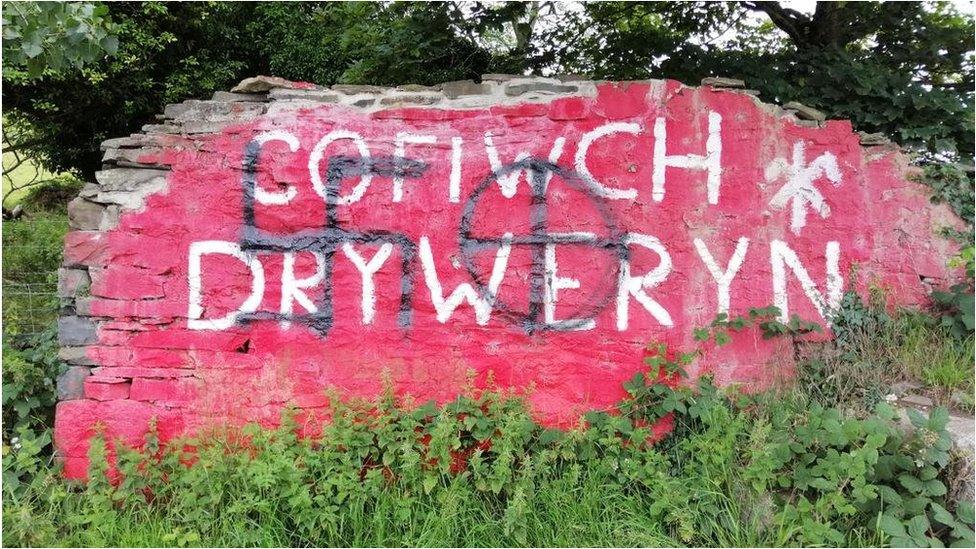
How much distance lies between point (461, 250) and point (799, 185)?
6.69ft

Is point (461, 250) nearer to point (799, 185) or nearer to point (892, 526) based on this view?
point (799, 185)

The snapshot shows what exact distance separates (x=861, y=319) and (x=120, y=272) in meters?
4.24

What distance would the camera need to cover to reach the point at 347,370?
349 cm

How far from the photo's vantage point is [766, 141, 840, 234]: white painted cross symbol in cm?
363

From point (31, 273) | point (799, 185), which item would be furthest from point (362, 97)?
point (31, 273)

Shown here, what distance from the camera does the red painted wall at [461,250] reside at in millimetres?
3400

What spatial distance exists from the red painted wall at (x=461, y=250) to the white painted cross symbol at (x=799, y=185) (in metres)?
0.01

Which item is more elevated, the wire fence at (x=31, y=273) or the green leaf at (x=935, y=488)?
the wire fence at (x=31, y=273)

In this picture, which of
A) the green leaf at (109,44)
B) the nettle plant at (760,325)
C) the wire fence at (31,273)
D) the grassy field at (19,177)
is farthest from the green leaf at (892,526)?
the grassy field at (19,177)

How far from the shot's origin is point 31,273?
5.84 m

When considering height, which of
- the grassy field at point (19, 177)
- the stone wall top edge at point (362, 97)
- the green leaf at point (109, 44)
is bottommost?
the stone wall top edge at point (362, 97)

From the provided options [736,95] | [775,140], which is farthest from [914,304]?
[736,95]

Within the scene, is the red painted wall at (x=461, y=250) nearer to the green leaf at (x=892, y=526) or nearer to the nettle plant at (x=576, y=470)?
the nettle plant at (x=576, y=470)

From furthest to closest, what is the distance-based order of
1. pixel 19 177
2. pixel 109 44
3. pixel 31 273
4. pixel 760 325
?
pixel 19 177 < pixel 31 273 < pixel 760 325 < pixel 109 44
